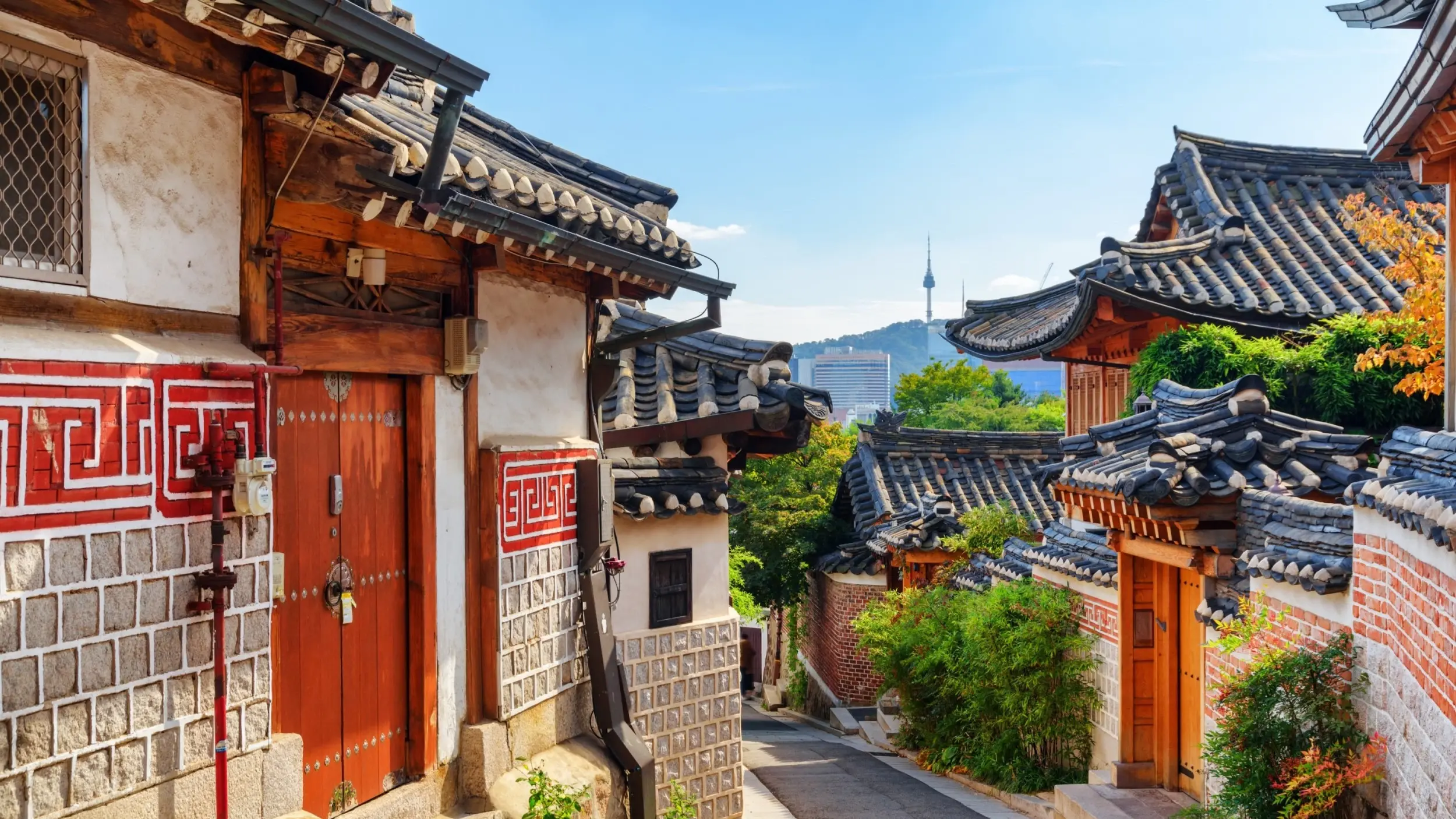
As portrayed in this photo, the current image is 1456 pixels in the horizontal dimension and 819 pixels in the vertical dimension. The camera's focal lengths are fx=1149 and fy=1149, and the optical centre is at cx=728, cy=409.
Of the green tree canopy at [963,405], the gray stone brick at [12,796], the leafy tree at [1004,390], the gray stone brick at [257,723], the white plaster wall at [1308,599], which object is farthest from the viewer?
the leafy tree at [1004,390]

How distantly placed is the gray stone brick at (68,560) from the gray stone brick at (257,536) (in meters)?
0.85

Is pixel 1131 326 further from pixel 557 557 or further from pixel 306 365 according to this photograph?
pixel 306 365

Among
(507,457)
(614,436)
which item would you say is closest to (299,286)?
(507,457)

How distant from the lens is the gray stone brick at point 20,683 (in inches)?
167

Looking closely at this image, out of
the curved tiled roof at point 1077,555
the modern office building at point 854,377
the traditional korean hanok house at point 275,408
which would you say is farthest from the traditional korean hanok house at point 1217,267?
the modern office building at point 854,377

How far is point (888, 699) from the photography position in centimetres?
2244

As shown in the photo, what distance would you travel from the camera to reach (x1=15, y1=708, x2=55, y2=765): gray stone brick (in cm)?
430

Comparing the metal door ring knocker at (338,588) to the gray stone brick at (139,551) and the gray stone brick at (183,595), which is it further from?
the gray stone brick at (139,551)

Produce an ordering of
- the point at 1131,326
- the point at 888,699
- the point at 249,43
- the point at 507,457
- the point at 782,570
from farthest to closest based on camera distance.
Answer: the point at 782,570
the point at 888,699
the point at 1131,326
the point at 507,457
the point at 249,43

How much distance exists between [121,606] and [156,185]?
5.92 ft

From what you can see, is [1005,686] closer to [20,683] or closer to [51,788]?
[51,788]

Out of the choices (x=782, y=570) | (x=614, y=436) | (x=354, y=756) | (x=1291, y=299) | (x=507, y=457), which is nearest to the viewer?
(x=354, y=756)

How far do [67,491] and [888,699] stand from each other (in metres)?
19.6

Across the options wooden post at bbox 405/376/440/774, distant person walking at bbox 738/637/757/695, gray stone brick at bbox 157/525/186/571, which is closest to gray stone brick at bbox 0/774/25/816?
gray stone brick at bbox 157/525/186/571
